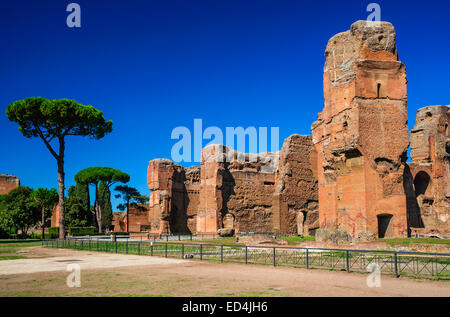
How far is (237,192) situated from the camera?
30.8 meters

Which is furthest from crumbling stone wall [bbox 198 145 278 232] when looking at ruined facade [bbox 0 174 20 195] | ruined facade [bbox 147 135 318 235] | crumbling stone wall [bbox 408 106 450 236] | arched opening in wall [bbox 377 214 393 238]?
ruined facade [bbox 0 174 20 195]

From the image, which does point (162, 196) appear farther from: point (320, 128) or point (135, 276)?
point (135, 276)

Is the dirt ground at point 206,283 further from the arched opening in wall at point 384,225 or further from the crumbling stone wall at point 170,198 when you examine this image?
the crumbling stone wall at point 170,198

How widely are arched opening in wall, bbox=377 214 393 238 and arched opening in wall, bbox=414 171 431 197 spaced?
481 inches

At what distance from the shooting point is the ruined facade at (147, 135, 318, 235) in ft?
92.5

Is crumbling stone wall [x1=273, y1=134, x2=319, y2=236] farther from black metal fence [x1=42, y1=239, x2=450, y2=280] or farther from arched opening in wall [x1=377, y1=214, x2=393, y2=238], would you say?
black metal fence [x1=42, y1=239, x2=450, y2=280]

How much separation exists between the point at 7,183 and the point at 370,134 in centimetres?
4780

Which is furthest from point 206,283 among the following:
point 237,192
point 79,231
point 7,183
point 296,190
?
point 7,183

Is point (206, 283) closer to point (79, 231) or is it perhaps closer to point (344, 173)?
point (344, 173)

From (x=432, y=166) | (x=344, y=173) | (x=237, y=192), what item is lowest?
(x=237, y=192)

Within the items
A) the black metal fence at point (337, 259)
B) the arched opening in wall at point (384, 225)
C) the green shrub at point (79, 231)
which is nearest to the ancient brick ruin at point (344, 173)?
the arched opening in wall at point (384, 225)
